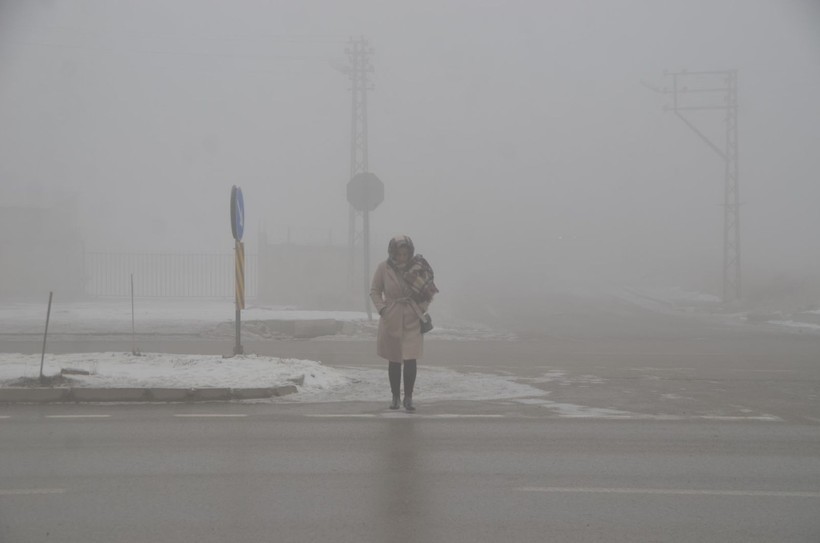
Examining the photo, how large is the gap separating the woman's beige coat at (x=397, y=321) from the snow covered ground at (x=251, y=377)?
1121 mm

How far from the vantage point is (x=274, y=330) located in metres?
22.2

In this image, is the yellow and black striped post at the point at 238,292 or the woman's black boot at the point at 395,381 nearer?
the woman's black boot at the point at 395,381

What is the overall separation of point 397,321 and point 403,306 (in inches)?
7.0

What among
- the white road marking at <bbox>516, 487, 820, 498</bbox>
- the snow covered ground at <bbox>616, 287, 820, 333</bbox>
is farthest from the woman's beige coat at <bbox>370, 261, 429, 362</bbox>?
the snow covered ground at <bbox>616, 287, 820, 333</bbox>

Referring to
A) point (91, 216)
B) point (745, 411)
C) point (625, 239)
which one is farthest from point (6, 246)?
point (625, 239)

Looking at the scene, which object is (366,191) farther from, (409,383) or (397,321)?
(409,383)

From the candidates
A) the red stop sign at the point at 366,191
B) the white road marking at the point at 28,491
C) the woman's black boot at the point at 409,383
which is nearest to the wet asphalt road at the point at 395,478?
the white road marking at the point at 28,491

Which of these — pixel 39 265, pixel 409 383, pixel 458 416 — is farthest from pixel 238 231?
pixel 39 265

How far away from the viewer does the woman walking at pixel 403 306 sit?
960 cm

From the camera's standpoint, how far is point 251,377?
11.0 meters

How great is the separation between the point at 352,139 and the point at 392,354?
22.0m

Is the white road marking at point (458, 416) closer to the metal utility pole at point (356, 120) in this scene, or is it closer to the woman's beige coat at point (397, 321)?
the woman's beige coat at point (397, 321)

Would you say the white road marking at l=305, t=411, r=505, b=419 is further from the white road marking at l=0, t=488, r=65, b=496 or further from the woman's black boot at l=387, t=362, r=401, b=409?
the white road marking at l=0, t=488, r=65, b=496

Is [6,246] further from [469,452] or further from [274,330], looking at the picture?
[469,452]
